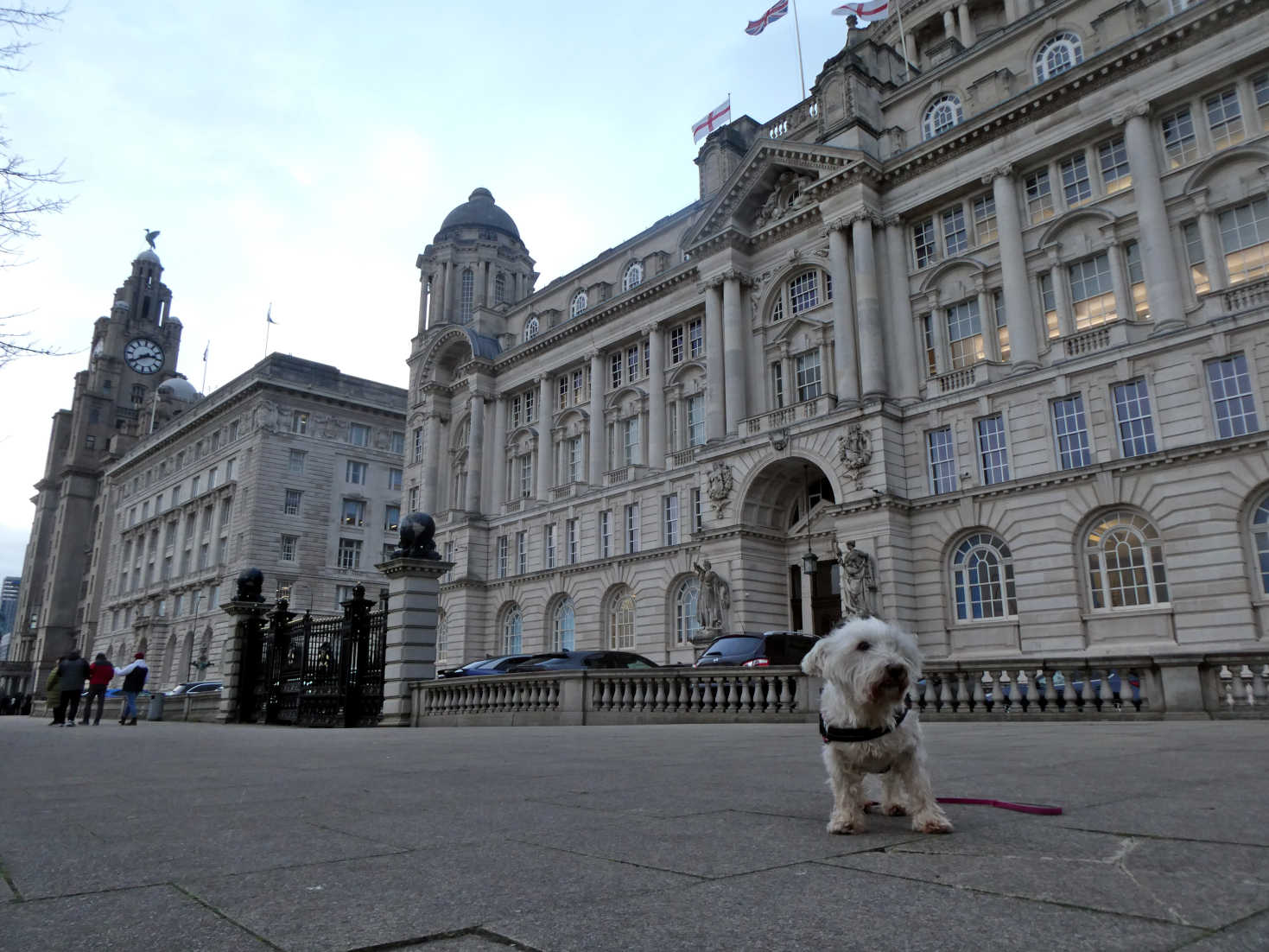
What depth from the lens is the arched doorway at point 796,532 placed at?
3438cm

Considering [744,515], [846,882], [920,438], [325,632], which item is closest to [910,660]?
[846,882]

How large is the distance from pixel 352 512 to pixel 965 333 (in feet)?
161

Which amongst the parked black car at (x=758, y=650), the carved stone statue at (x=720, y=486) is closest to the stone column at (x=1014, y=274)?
the carved stone statue at (x=720, y=486)

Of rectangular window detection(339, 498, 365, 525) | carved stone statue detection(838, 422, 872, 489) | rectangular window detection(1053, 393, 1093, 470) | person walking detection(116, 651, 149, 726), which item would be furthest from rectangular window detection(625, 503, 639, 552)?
rectangular window detection(339, 498, 365, 525)

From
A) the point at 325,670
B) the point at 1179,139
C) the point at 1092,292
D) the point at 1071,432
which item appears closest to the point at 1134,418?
the point at 1071,432

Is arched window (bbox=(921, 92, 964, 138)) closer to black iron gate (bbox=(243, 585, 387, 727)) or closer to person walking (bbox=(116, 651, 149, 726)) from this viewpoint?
black iron gate (bbox=(243, 585, 387, 727))

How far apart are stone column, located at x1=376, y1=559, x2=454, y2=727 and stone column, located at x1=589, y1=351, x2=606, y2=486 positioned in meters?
22.7

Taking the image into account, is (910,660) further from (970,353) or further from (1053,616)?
(970,353)

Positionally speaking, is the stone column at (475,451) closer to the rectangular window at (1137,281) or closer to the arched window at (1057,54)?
the arched window at (1057,54)

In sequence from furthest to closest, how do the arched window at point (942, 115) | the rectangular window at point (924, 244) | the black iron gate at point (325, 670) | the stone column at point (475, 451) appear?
the stone column at point (475, 451) → the arched window at point (942, 115) → the rectangular window at point (924, 244) → the black iron gate at point (325, 670)

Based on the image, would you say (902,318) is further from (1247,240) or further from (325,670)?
(325,670)

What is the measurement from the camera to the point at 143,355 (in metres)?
104

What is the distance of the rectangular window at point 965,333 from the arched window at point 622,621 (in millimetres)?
17580

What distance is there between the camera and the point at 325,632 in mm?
22469
